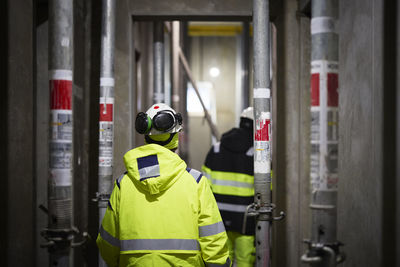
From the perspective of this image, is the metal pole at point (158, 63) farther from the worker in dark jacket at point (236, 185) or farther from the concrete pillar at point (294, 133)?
the concrete pillar at point (294, 133)

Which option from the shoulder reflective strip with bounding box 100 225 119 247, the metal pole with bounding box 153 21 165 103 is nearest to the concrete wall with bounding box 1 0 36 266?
the shoulder reflective strip with bounding box 100 225 119 247

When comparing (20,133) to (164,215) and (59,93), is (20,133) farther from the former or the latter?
(164,215)

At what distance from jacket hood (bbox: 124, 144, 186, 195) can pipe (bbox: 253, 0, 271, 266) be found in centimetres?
71

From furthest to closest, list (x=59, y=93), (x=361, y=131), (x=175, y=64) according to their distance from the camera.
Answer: (x=175, y=64) < (x=361, y=131) < (x=59, y=93)

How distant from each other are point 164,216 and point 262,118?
39.1 inches

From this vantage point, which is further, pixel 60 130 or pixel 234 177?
pixel 234 177

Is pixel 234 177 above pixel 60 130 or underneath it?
underneath

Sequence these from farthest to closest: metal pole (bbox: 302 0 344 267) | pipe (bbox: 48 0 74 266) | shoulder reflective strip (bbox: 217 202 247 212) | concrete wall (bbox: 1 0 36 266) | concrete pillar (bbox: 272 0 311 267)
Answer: shoulder reflective strip (bbox: 217 202 247 212) → concrete pillar (bbox: 272 0 311 267) → concrete wall (bbox: 1 0 36 266) → pipe (bbox: 48 0 74 266) → metal pole (bbox: 302 0 344 267)

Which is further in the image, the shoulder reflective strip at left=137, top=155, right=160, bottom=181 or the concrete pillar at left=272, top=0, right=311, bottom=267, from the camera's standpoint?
the concrete pillar at left=272, top=0, right=311, bottom=267

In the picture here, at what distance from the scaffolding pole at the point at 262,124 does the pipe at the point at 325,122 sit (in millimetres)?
1048

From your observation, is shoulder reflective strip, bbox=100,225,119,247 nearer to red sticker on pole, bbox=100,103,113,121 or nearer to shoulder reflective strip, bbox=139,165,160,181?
shoulder reflective strip, bbox=139,165,160,181

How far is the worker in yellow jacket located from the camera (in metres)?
2.13

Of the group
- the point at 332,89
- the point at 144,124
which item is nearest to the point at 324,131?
the point at 332,89

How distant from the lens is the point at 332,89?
62.3 inches
